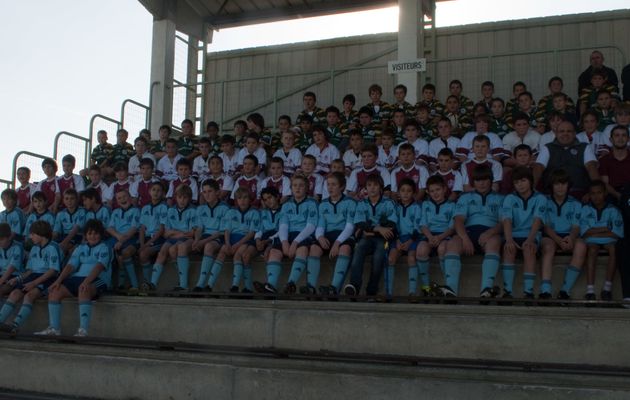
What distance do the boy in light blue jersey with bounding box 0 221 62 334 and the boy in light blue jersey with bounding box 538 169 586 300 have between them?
5407 millimetres

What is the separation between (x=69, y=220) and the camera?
923 centimetres

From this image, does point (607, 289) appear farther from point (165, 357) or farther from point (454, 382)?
point (165, 357)

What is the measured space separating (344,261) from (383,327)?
117 centimetres

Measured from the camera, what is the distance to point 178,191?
28.5 feet

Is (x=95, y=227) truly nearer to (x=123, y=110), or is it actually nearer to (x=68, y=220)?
(x=68, y=220)

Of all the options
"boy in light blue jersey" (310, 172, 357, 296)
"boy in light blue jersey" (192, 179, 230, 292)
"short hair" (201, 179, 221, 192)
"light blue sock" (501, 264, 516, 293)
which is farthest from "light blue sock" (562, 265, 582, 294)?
"short hair" (201, 179, 221, 192)

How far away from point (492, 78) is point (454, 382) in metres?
8.71

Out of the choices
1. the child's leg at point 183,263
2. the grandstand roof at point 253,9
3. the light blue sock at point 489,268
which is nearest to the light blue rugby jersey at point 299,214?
the child's leg at point 183,263

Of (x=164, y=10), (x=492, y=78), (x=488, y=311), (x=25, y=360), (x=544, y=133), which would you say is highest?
(x=164, y=10)

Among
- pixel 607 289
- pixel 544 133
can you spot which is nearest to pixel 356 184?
pixel 544 133

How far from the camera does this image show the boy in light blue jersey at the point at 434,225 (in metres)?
6.78

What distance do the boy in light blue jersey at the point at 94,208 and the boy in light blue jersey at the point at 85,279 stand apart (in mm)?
1140

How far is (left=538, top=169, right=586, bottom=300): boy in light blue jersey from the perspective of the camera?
20.3 ft

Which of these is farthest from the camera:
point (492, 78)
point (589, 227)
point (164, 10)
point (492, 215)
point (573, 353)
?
point (164, 10)
